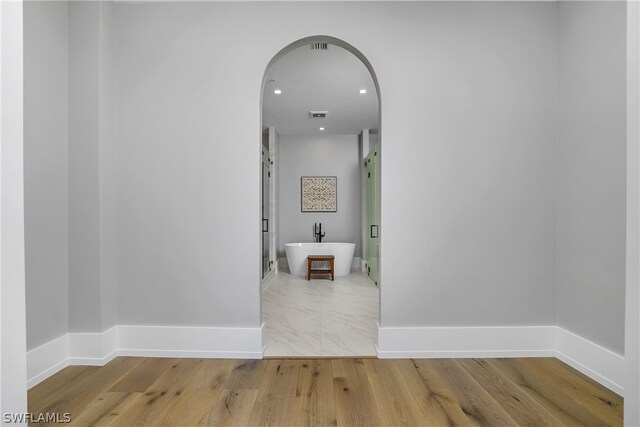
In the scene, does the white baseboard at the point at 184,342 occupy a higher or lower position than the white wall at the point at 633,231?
lower

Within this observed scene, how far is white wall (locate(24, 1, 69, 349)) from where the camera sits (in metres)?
2.08

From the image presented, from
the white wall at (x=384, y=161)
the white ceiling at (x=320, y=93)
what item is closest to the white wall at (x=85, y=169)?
the white wall at (x=384, y=161)

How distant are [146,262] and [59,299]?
56cm

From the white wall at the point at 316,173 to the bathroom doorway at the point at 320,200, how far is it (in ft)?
0.07

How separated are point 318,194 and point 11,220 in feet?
21.0

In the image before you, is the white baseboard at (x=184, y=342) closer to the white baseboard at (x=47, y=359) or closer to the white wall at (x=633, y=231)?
the white baseboard at (x=47, y=359)

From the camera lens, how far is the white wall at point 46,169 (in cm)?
208

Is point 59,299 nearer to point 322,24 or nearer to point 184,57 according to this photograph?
point 184,57

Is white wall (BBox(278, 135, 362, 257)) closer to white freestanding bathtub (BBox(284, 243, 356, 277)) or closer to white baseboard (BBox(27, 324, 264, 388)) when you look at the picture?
white freestanding bathtub (BBox(284, 243, 356, 277))

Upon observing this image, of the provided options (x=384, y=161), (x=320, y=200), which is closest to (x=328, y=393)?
(x=384, y=161)

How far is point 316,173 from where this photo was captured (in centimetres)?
726

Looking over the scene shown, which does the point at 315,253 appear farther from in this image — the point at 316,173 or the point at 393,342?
the point at 393,342

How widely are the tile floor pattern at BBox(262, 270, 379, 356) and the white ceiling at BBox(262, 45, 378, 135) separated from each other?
2.52 metres

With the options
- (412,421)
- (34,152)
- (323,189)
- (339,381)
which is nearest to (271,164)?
(323,189)
